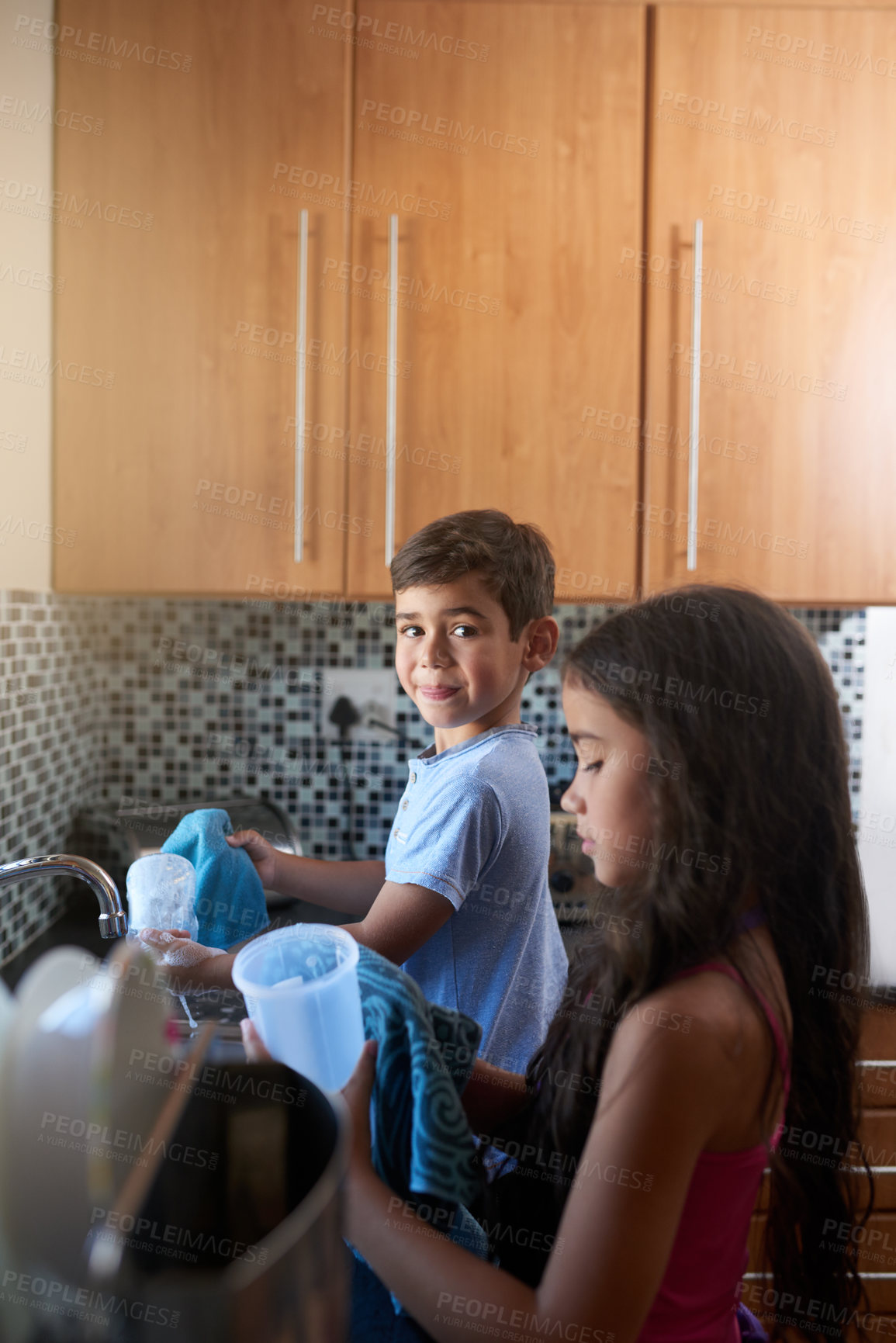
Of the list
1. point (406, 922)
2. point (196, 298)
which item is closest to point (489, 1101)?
point (406, 922)

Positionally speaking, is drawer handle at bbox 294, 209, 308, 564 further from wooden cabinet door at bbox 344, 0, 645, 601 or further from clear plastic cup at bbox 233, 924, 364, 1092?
clear plastic cup at bbox 233, 924, 364, 1092

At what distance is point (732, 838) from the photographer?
62cm

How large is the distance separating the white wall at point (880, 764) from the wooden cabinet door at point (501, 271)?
0.54 metres

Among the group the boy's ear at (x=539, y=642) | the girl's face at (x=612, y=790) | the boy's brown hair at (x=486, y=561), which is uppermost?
the boy's brown hair at (x=486, y=561)

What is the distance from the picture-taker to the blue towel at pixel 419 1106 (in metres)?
0.58

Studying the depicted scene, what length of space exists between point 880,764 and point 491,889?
1.01 m

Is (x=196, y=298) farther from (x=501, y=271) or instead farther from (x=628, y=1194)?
(x=628, y=1194)

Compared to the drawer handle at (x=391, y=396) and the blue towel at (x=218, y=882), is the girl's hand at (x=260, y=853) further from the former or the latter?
the drawer handle at (x=391, y=396)

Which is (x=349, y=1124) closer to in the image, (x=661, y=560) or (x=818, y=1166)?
(x=818, y=1166)

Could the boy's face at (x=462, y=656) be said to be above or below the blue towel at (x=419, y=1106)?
above

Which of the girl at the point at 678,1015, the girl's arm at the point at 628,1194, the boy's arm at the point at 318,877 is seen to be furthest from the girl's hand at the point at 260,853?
the girl's arm at the point at 628,1194

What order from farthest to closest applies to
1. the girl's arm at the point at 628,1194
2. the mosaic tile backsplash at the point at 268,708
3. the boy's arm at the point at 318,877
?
the mosaic tile backsplash at the point at 268,708 < the boy's arm at the point at 318,877 < the girl's arm at the point at 628,1194

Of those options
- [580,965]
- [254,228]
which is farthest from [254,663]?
[580,965]

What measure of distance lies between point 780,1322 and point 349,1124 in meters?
0.61
